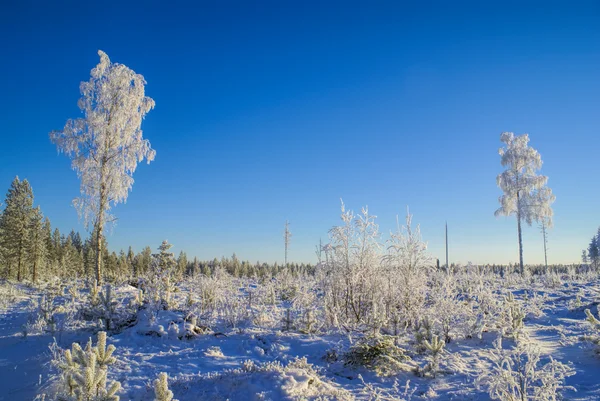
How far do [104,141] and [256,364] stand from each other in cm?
1196

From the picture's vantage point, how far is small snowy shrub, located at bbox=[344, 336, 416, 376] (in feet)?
18.9

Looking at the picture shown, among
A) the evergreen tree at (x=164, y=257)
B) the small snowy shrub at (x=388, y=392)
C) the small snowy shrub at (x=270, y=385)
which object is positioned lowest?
the small snowy shrub at (x=388, y=392)

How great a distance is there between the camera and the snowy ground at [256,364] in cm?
491

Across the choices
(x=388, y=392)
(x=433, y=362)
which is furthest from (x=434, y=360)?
(x=388, y=392)

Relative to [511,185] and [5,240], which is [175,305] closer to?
[511,185]

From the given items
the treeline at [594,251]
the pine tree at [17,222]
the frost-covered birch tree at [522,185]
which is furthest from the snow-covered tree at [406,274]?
the treeline at [594,251]

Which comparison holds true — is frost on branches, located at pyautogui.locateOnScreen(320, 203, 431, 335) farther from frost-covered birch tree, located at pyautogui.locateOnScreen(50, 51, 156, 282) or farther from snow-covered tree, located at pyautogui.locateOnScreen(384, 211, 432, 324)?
frost-covered birch tree, located at pyautogui.locateOnScreen(50, 51, 156, 282)

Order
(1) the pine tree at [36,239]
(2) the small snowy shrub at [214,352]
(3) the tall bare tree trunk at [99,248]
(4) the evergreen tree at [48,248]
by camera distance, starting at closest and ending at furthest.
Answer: (2) the small snowy shrub at [214,352], (3) the tall bare tree trunk at [99,248], (1) the pine tree at [36,239], (4) the evergreen tree at [48,248]

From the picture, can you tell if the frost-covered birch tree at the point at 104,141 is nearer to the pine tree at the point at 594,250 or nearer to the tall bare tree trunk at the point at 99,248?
the tall bare tree trunk at the point at 99,248

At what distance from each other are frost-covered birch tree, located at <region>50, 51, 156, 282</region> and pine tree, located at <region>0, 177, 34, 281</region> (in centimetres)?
A: 2337

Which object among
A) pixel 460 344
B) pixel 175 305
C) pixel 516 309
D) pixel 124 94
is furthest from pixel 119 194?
pixel 516 309

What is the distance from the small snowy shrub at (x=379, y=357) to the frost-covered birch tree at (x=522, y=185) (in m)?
20.3

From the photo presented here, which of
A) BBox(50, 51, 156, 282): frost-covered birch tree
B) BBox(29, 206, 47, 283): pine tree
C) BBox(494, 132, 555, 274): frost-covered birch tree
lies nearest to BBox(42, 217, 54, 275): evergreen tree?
BBox(29, 206, 47, 283): pine tree

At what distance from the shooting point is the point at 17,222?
31219 mm
